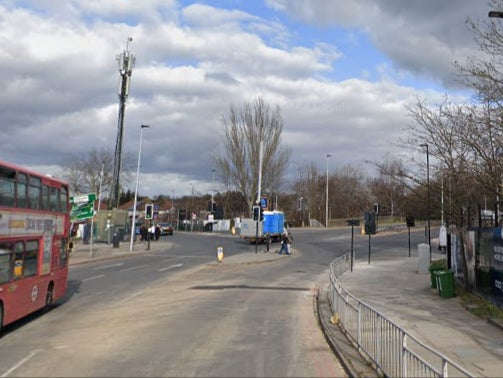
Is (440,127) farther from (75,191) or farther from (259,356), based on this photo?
(75,191)

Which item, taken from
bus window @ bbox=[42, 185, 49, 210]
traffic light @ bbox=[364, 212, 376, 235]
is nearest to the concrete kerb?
bus window @ bbox=[42, 185, 49, 210]

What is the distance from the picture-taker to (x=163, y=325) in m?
11.6

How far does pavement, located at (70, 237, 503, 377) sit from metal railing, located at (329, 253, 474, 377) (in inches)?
8.2

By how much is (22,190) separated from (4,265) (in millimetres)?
1924

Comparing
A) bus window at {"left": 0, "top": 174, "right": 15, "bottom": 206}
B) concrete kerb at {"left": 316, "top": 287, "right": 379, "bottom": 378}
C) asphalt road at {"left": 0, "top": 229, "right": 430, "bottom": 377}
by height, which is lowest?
asphalt road at {"left": 0, "top": 229, "right": 430, "bottom": 377}

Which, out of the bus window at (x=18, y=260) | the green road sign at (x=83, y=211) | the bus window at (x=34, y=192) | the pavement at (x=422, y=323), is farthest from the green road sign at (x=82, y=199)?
the bus window at (x=18, y=260)

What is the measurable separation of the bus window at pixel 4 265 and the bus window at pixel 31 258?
0.94m

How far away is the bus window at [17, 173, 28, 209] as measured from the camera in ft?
38.2

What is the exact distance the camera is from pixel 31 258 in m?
12.3

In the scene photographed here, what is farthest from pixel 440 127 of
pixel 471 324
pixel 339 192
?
pixel 339 192

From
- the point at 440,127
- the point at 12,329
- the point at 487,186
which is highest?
the point at 440,127

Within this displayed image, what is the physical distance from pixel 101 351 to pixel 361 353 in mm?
4498

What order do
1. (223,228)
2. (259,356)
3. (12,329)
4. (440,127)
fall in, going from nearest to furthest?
1. (259,356)
2. (12,329)
3. (440,127)
4. (223,228)

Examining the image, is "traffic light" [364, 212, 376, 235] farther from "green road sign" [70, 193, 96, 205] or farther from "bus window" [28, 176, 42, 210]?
"bus window" [28, 176, 42, 210]
